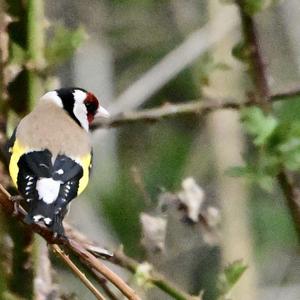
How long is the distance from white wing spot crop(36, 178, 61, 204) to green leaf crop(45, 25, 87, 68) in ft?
1.11

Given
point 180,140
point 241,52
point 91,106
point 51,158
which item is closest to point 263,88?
point 241,52

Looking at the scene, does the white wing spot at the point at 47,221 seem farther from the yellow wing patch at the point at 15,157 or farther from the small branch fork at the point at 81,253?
the yellow wing patch at the point at 15,157

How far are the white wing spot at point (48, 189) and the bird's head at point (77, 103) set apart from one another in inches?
13.2

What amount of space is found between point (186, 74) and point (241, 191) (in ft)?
2.18

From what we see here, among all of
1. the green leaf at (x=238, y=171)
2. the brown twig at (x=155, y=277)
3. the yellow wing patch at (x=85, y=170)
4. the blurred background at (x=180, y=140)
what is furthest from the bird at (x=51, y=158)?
the blurred background at (x=180, y=140)

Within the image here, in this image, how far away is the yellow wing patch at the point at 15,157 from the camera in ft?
5.05

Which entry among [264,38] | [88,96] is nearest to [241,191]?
[264,38]

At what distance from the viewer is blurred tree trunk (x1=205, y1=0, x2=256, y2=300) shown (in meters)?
3.17

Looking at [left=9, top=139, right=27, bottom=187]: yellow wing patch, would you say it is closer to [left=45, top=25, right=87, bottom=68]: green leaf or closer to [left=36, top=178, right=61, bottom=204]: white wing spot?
[left=36, top=178, right=61, bottom=204]: white wing spot

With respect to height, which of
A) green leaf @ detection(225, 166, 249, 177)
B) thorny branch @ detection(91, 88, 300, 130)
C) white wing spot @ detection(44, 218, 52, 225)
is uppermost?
white wing spot @ detection(44, 218, 52, 225)

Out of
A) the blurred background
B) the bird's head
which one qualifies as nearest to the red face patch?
the bird's head

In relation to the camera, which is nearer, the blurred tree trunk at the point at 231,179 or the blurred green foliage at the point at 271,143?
the blurred green foliage at the point at 271,143

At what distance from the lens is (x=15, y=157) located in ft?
5.14

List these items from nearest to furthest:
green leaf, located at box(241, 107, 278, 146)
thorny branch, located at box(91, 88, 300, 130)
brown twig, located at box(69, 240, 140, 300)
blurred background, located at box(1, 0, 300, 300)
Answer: brown twig, located at box(69, 240, 140, 300) < green leaf, located at box(241, 107, 278, 146) < thorny branch, located at box(91, 88, 300, 130) < blurred background, located at box(1, 0, 300, 300)
